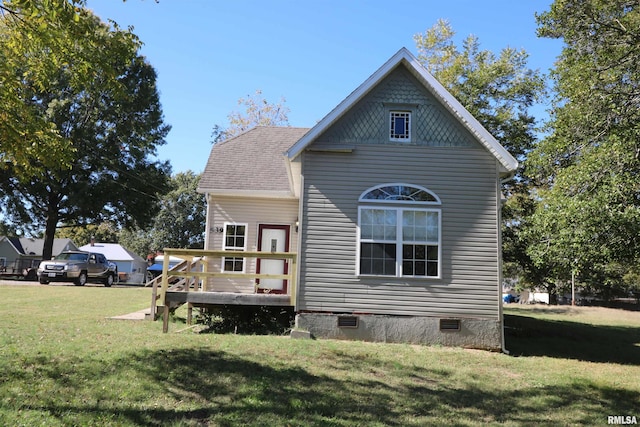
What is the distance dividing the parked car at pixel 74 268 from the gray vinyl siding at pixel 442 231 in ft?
70.8

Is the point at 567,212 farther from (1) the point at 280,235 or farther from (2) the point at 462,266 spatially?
(1) the point at 280,235

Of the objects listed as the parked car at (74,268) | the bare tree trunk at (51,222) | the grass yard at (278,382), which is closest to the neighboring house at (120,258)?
the bare tree trunk at (51,222)

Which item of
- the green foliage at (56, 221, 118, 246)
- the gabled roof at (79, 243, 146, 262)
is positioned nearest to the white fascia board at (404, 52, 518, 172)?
the gabled roof at (79, 243, 146, 262)

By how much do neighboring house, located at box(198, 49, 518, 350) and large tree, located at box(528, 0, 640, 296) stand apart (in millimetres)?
1589

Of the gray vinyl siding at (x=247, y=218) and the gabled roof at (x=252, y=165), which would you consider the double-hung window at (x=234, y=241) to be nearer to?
the gray vinyl siding at (x=247, y=218)


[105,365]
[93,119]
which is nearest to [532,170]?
[105,365]

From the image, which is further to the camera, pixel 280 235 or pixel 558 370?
pixel 280 235

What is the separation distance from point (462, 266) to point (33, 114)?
29.7 feet

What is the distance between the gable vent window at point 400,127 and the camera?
11.6 m

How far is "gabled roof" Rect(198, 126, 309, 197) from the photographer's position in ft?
46.4

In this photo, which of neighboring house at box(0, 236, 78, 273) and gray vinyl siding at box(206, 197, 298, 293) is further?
neighboring house at box(0, 236, 78, 273)

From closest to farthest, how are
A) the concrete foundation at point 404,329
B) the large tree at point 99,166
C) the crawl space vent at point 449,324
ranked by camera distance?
the concrete foundation at point 404,329 → the crawl space vent at point 449,324 → the large tree at point 99,166

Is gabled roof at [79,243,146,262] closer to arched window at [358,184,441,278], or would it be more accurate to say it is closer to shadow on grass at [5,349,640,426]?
arched window at [358,184,441,278]

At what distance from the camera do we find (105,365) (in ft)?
23.3
